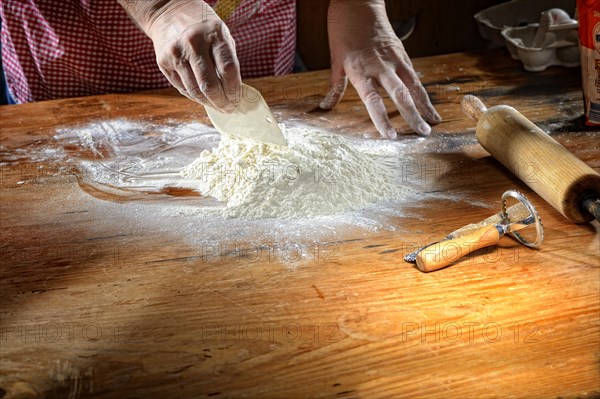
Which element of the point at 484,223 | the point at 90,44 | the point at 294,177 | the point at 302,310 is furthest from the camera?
the point at 90,44

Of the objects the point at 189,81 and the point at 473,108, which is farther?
the point at 473,108

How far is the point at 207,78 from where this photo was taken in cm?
134

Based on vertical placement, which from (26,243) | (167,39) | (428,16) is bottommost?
(428,16)

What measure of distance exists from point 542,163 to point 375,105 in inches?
19.0

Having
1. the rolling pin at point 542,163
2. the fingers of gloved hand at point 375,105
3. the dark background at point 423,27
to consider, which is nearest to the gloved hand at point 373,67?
the fingers of gloved hand at point 375,105

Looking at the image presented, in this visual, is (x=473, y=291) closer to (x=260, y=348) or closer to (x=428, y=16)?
(x=260, y=348)

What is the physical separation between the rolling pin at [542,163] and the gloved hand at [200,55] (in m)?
0.51

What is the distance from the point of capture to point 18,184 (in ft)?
4.62

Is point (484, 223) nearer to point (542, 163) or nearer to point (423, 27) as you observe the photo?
point (542, 163)

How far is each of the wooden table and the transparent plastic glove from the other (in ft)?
0.93

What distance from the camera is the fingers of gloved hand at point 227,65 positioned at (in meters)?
1.33

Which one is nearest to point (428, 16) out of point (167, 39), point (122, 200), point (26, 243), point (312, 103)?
point (312, 103)

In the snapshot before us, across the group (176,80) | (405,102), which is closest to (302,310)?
(176,80)

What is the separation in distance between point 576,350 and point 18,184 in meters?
1.07
